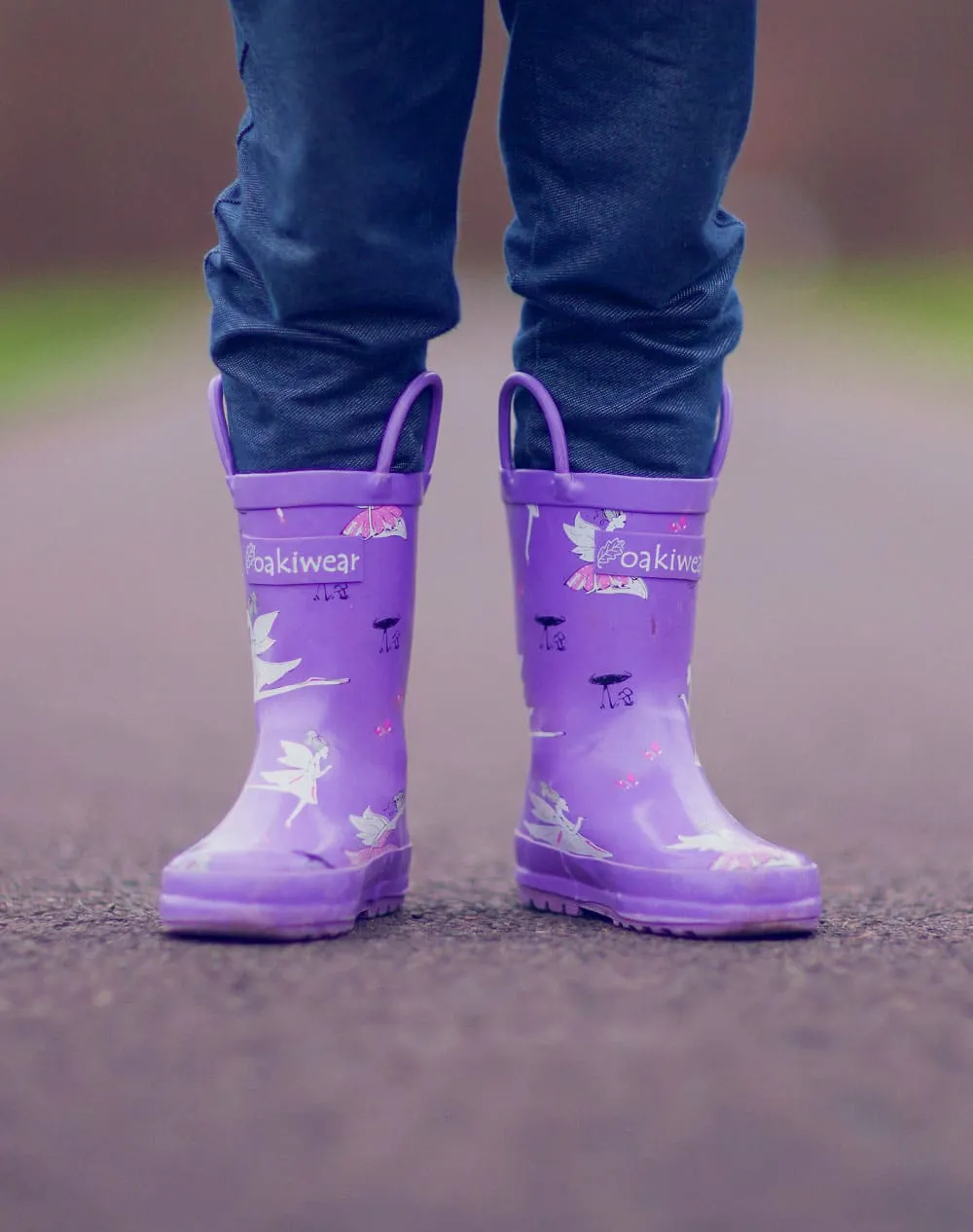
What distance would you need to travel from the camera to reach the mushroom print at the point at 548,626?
2.67ft

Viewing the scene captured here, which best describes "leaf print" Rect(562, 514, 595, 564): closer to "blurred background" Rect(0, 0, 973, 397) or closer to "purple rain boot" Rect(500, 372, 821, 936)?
"purple rain boot" Rect(500, 372, 821, 936)

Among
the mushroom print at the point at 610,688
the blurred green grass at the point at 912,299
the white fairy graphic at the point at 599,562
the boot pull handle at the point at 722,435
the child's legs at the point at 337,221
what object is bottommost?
the blurred green grass at the point at 912,299

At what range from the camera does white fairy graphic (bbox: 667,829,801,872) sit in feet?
2.37

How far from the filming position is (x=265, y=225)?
29.2 inches

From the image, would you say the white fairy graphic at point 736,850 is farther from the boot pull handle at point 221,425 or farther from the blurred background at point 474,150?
the blurred background at point 474,150

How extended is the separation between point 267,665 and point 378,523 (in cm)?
9

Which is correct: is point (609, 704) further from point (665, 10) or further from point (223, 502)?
point (223, 502)

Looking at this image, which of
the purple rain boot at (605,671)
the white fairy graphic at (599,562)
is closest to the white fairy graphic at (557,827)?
the purple rain boot at (605,671)

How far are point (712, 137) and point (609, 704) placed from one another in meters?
0.28

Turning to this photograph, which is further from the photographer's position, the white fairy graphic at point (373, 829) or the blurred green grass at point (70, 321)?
the blurred green grass at point (70, 321)

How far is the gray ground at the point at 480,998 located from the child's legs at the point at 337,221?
26 centimetres

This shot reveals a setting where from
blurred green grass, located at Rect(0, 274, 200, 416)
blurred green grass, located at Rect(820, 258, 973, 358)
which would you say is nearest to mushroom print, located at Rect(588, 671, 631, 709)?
blurred green grass, located at Rect(0, 274, 200, 416)

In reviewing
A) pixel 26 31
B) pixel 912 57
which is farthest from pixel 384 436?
pixel 912 57

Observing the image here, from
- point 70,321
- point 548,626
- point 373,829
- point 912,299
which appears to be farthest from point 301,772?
point 912,299
